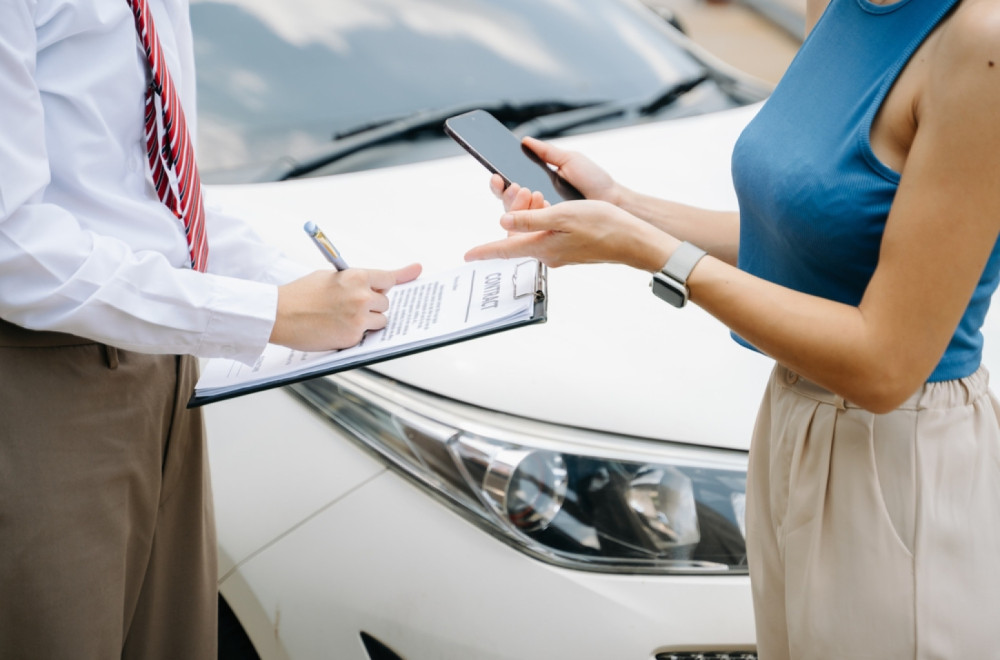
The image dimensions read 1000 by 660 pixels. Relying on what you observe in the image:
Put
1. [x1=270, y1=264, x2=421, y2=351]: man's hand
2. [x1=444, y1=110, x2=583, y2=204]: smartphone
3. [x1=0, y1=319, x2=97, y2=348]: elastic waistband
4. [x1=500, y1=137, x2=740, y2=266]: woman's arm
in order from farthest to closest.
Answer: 1. [x1=500, y1=137, x2=740, y2=266]: woman's arm
2. [x1=444, y1=110, x2=583, y2=204]: smartphone
3. [x1=270, y1=264, x2=421, y2=351]: man's hand
4. [x1=0, y1=319, x2=97, y2=348]: elastic waistband

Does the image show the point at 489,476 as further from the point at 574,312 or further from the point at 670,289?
the point at 670,289

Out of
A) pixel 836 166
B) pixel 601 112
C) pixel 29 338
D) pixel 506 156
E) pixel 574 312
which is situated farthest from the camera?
pixel 601 112

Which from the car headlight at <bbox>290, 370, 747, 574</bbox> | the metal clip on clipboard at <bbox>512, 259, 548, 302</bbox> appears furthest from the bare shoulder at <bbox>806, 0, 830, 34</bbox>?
the car headlight at <bbox>290, 370, 747, 574</bbox>

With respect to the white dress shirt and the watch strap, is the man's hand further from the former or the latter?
the watch strap

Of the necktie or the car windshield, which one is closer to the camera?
the necktie

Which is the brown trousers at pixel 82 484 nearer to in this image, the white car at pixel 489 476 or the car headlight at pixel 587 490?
the white car at pixel 489 476

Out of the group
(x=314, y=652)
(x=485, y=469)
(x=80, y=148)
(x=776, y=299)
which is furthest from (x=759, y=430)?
(x=80, y=148)

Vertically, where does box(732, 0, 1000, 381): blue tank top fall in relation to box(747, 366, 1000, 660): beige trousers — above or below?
above

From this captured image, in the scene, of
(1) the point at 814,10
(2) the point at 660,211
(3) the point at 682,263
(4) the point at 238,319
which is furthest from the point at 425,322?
(1) the point at 814,10

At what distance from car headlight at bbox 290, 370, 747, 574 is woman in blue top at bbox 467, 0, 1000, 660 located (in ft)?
0.72

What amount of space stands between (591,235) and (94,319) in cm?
58

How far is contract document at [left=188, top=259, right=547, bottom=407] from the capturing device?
45.0 inches

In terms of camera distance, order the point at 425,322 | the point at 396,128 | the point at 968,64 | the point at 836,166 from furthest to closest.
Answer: the point at 396,128, the point at 425,322, the point at 836,166, the point at 968,64

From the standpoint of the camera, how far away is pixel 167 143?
47.1 inches
